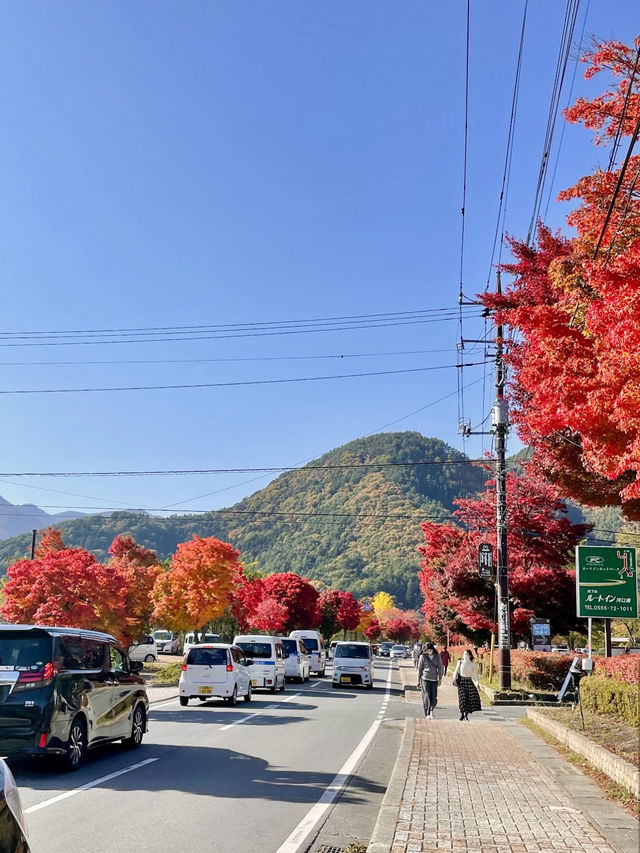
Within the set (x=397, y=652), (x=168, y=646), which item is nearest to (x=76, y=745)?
(x=168, y=646)

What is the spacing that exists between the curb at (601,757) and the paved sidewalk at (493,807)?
0.32 m

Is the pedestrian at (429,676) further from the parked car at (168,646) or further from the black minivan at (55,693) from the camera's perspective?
the parked car at (168,646)

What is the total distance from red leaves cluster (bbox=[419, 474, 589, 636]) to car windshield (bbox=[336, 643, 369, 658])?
452cm

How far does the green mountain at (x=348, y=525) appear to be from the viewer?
160 metres

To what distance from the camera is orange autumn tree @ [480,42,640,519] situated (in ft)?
35.6

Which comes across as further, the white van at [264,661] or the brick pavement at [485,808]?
the white van at [264,661]

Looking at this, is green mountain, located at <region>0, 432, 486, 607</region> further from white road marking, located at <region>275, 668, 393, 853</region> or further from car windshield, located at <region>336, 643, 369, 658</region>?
white road marking, located at <region>275, 668, 393, 853</region>

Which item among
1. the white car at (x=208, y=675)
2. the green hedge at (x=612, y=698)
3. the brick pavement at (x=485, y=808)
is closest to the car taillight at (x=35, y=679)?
the brick pavement at (x=485, y=808)

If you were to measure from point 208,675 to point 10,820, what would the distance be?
20.4m

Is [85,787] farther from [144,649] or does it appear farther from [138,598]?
[144,649]

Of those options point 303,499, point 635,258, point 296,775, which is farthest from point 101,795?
point 303,499

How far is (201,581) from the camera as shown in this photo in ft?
147

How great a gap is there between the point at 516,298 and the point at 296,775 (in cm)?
975

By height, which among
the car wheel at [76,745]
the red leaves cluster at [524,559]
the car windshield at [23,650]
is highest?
the red leaves cluster at [524,559]
